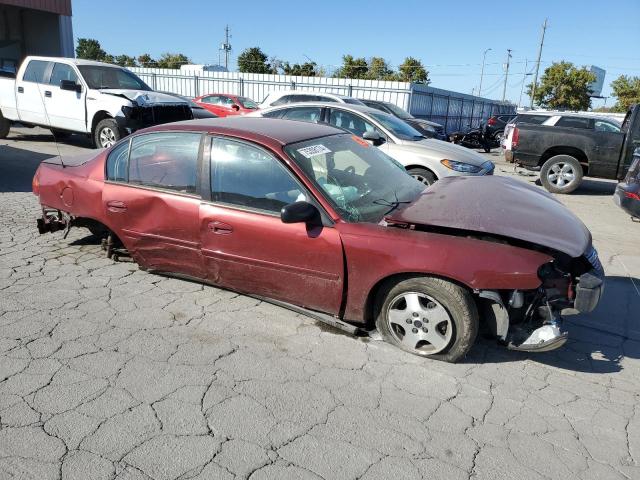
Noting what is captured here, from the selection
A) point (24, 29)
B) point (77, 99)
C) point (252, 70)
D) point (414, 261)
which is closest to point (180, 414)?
point (414, 261)

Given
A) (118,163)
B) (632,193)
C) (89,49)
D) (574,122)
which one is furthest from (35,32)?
(89,49)

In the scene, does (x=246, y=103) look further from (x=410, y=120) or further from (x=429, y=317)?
(x=429, y=317)

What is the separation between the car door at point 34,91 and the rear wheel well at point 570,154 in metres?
11.0

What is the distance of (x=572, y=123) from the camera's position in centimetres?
1155

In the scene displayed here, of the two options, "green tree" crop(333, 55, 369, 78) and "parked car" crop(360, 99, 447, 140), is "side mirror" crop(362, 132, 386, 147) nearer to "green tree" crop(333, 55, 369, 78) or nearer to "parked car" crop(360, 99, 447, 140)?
"parked car" crop(360, 99, 447, 140)

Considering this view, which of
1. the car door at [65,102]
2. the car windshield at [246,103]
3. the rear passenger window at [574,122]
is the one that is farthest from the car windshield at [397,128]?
the car windshield at [246,103]

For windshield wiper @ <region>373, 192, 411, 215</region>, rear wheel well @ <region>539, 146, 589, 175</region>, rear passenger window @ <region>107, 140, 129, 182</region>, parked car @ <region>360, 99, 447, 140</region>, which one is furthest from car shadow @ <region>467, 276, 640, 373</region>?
parked car @ <region>360, 99, 447, 140</region>

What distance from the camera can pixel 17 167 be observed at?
9336mm

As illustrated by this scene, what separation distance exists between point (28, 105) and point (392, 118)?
8493 mm

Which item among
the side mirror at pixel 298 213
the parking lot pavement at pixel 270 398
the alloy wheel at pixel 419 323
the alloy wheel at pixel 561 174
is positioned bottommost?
the parking lot pavement at pixel 270 398

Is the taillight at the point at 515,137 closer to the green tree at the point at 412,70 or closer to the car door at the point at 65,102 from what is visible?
Answer: the car door at the point at 65,102

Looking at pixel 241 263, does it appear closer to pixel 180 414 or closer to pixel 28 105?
pixel 180 414

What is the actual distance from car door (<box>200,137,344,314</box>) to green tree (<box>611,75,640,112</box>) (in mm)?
53525

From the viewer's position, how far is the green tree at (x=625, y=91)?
4711cm
